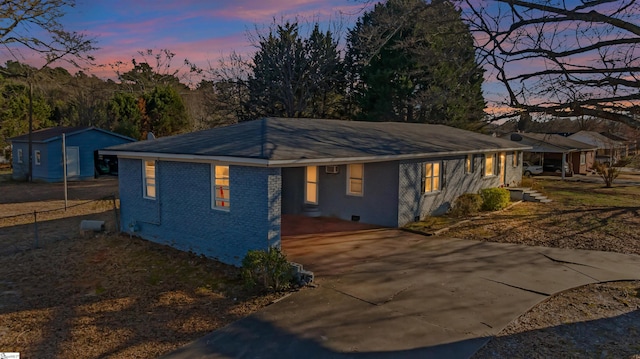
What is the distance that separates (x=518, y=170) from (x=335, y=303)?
20756 mm

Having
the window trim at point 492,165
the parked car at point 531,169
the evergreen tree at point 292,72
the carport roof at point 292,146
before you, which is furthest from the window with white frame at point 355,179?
the parked car at point 531,169

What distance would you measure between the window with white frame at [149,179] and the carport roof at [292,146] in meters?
0.42

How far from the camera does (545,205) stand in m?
19.9

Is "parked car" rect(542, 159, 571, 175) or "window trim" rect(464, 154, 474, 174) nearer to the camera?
"window trim" rect(464, 154, 474, 174)

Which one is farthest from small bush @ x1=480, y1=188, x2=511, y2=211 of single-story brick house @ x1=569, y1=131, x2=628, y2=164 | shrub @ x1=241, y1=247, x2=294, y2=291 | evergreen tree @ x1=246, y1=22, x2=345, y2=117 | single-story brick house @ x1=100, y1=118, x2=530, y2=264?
single-story brick house @ x1=569, y1=131, x2=628, y2=164

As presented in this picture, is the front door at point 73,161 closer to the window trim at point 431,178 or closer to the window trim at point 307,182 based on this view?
the window trim at point 307,182

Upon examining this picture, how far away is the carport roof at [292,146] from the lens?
1008 cm

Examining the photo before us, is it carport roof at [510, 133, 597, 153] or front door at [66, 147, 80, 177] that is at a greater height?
carport roof at [510, 133, 597, 153]

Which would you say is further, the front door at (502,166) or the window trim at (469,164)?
the front door at (502,166)

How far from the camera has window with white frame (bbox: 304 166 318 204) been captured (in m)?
16.7

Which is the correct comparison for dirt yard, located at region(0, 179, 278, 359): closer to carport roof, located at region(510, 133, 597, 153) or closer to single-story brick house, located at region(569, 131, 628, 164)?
carport roof, located at region(510, 133, 597, 153)

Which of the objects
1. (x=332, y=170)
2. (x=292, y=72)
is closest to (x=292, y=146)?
(x=332, y=170)

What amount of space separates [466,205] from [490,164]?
5.65 m

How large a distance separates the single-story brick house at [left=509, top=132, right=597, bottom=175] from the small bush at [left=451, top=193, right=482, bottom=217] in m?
19.2
